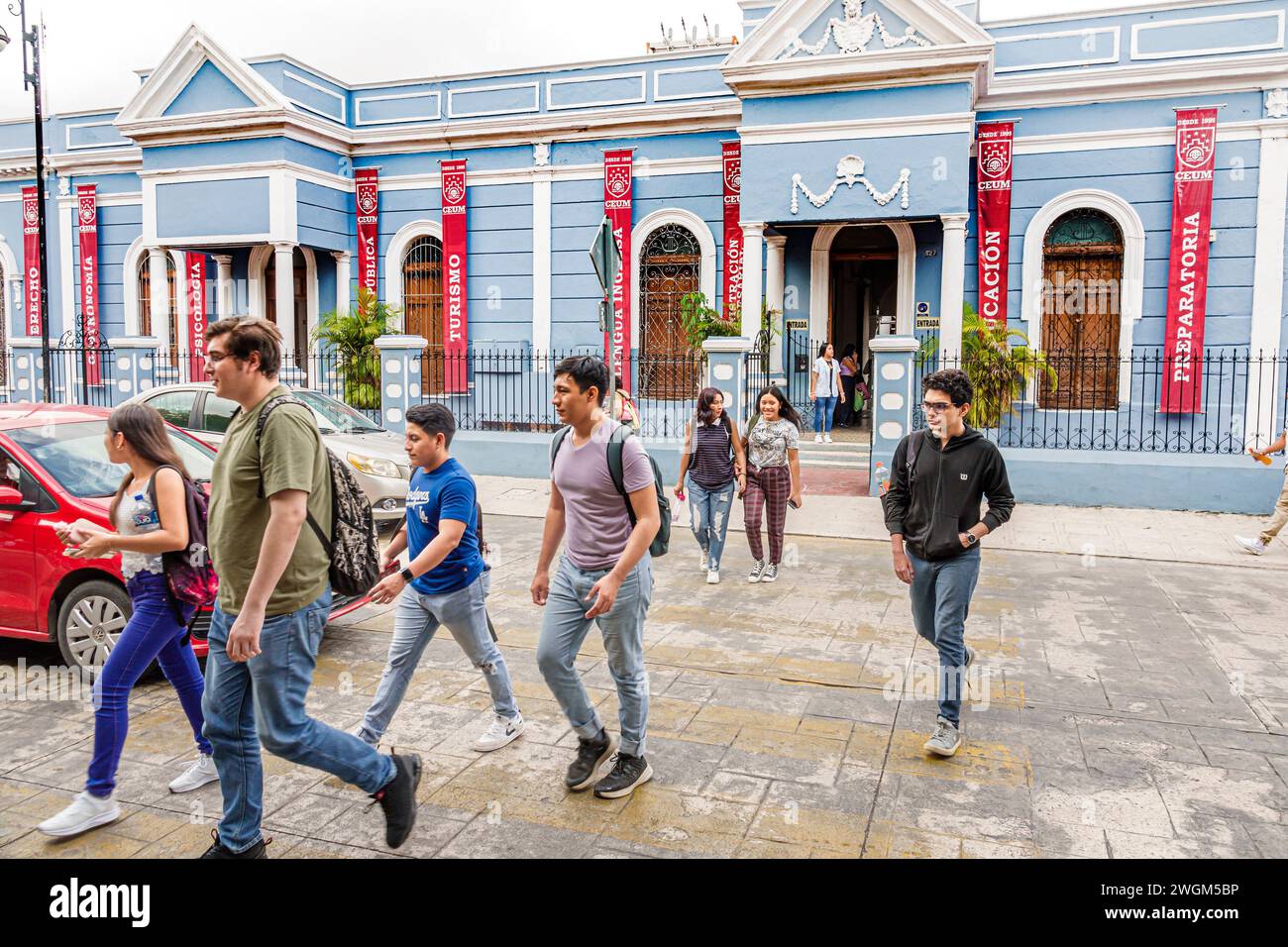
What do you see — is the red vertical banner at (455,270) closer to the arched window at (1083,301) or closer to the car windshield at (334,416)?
the car windshield at (334,416)

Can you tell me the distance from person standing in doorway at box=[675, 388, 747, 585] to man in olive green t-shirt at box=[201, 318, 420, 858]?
5194 millimetres

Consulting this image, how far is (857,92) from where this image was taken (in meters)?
14.2

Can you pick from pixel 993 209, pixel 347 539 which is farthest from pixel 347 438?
pixel 993 209

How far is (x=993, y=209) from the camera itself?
49.9 feet

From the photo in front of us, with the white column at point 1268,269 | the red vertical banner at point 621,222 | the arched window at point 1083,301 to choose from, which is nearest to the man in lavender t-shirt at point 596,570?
the arched window at point 1083,301

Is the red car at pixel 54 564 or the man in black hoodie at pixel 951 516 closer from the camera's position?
the man in black hoodie at pixel 951 516

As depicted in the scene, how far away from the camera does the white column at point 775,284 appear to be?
16.2 metres

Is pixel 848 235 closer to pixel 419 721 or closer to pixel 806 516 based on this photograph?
pixel 806 516

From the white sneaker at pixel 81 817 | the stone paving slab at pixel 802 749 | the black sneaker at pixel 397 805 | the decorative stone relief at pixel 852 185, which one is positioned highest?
the decorative stone relief at pixel 852 185

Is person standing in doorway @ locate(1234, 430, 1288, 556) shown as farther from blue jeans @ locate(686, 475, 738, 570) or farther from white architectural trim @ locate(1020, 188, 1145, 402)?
blue jeans @ locate(686, 475, 738, 570)

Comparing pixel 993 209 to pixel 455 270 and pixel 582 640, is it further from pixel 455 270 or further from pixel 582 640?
pixel 582 640

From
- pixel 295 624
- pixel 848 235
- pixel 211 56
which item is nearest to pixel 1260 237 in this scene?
pixel 848 235

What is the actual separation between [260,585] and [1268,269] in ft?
49.4

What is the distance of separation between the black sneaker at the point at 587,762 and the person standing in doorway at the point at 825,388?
1090 cm
